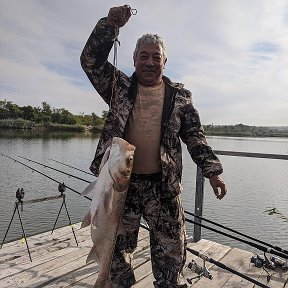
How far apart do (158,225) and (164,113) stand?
40.5 inches

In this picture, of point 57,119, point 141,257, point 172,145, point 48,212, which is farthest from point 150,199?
point 57,119

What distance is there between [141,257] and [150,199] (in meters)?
1.99

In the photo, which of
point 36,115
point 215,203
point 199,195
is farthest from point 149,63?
point 36,115

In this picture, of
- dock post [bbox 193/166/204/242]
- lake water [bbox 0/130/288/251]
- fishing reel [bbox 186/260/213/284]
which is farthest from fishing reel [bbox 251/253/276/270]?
lake water [bbox 0/130/288/251]

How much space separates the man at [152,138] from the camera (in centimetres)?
303

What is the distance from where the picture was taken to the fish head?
2.42m

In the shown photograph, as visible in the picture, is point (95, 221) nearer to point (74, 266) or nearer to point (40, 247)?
point (74, 266)

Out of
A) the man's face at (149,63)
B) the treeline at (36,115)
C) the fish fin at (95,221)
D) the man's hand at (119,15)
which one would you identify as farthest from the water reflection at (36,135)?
the fish fin at (95,221)

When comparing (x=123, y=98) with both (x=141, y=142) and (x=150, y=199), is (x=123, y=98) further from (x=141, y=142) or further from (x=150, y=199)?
(x=150, y=199)

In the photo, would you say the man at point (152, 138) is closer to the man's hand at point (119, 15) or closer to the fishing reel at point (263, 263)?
the man's hand at point (119, 15)

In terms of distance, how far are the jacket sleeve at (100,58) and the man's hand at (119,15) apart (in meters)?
0.07

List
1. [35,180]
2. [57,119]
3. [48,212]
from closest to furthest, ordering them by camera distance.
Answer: [48,212]
[35,180]
[57,119]

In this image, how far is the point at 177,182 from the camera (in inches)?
123

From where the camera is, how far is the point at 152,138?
305 cm
